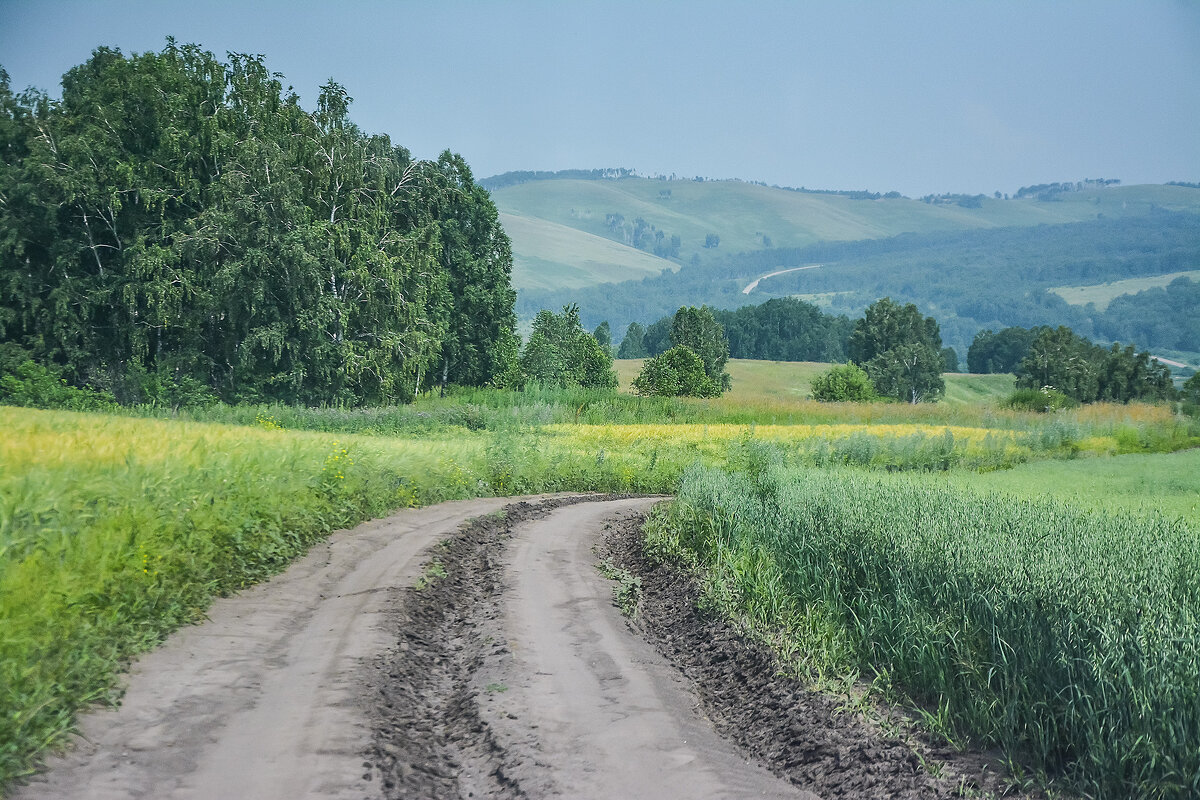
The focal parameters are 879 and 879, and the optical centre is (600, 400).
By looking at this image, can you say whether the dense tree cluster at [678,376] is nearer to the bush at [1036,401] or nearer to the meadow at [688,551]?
the bush at [1036,401]

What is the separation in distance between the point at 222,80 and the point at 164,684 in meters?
43.3

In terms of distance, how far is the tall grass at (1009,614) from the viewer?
4.67 m

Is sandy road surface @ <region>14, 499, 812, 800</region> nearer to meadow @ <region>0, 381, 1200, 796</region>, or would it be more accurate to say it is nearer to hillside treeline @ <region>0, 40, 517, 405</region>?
meadow @ <region>0, 381, 1200, 796</region>

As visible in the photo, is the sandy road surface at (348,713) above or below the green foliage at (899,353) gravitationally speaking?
below

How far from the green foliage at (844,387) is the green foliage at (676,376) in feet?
42.6

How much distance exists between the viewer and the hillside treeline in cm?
3728

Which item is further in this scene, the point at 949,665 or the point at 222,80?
the point at 222,80

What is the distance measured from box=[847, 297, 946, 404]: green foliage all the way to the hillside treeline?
260ft

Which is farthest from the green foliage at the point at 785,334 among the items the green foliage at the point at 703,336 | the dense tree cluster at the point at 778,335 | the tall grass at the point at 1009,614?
the tall grass at the point at 1009,614

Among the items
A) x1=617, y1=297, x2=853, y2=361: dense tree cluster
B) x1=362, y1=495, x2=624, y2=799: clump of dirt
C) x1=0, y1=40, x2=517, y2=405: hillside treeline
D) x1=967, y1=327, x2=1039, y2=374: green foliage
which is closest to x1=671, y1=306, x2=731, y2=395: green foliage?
x1=0, y1=40, x2=517, y2=405: hillside treeline

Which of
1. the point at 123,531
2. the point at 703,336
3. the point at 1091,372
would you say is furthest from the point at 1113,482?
the point at 703,336

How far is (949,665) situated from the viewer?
20.8ft

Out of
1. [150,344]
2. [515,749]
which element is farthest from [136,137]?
[515,749]

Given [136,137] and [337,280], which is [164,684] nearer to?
[337,280]
